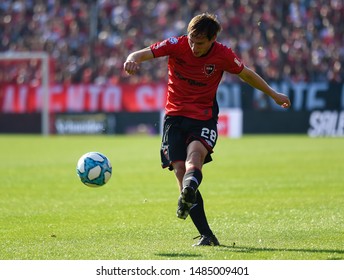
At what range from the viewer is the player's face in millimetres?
8383

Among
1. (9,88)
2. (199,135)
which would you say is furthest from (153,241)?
(9,88)

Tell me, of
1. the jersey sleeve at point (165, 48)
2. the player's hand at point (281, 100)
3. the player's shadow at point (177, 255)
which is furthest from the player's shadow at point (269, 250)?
the jersey sleeve at point (165, 48)

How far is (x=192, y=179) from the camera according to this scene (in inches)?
320

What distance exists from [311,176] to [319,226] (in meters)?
7.10

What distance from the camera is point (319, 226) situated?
9.91 metres

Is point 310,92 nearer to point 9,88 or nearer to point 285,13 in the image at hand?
point 285,13

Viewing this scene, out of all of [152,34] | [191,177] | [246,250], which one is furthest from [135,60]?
[152,34]

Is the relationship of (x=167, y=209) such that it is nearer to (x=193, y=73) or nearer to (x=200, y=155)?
(x=200, y=155)

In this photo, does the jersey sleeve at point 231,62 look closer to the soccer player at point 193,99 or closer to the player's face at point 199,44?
the soccer player at point 193,99

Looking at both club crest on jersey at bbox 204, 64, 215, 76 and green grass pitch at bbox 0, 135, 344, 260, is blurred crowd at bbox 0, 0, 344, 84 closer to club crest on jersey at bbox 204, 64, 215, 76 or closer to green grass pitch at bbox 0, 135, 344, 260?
green grass pitch at bbox 0, 135, 344, 260

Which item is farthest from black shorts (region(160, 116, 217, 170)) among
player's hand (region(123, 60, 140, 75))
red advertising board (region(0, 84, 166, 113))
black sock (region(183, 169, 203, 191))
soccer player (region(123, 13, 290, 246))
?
red advertising board (region(0, 84, 166, 113))

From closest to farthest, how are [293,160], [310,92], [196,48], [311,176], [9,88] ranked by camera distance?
1. [196,48]
2. [311,176]
3. [293,160]
4. [310,92]
5. [9,88]

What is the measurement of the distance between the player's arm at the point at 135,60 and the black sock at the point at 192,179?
1143mm

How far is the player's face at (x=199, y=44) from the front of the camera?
8.38m
